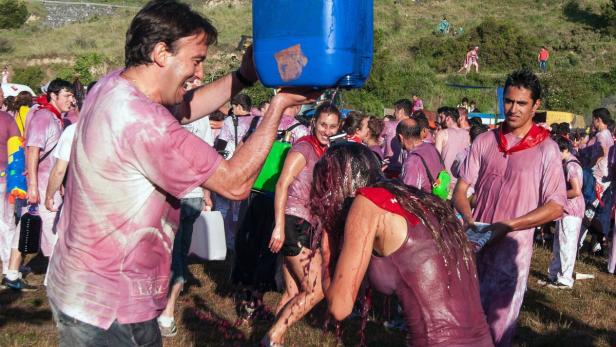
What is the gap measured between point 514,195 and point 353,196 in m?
1.90

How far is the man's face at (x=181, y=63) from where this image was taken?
104 inches

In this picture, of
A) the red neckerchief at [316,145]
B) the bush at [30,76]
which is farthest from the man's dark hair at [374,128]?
the bush at [30,76]

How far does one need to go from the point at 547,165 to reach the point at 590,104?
1299 inches

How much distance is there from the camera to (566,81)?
36094 mm

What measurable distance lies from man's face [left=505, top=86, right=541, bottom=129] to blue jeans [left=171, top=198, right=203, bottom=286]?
111 inches

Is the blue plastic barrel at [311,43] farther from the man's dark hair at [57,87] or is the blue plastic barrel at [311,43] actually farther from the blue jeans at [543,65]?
the blue jeans at [543,65]

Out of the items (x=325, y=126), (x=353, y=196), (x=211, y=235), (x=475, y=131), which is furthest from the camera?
(x=475, y=131)

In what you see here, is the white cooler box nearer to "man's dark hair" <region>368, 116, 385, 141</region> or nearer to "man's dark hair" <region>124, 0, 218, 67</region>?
"man's dark hair" <region>368, 116, 385, 141</region>

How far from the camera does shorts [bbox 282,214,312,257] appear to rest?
228 inches

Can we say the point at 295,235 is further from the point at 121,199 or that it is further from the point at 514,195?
the point at 121,199

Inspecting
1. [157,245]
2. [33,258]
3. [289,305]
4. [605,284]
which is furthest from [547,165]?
[33,258]

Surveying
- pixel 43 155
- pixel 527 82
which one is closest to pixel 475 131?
pixel 527 82

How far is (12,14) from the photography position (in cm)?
6656

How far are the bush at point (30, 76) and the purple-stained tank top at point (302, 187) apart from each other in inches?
1469
